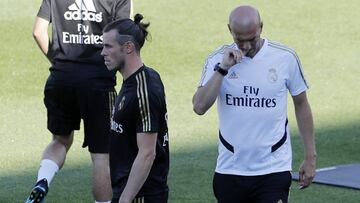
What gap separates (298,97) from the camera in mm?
7055

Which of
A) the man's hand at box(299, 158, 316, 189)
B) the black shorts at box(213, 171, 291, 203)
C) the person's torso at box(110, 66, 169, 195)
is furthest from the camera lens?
the man's hand at box(299, 158, 316, 189)

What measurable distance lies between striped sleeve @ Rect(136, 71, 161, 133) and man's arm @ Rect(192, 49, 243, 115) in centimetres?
48

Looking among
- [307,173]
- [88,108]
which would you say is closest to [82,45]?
[88,108]

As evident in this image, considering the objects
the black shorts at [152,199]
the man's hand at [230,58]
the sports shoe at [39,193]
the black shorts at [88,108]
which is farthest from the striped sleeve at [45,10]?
the black shorts at [152,199]

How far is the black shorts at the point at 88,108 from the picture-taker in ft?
28.8

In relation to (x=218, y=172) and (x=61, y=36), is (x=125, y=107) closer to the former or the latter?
(x=218, y=172)

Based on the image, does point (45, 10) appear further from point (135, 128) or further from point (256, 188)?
point (256, 188)

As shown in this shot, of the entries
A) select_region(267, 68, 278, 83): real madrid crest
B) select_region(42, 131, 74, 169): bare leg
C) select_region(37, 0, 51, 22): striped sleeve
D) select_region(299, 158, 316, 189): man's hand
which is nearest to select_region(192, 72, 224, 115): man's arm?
select_region(267, 68, 278, 83): real madrid crest

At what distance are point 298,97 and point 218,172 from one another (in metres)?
0.75

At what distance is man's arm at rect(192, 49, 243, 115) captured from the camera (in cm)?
670

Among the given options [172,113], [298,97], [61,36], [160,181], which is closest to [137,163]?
[160,181]

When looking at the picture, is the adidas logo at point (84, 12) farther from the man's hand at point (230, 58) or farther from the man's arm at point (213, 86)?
the man's hand at point (230, 58)

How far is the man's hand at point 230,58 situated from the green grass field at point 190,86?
322cm

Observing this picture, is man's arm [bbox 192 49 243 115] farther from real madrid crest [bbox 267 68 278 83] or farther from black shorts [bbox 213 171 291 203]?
black shorts [bbox 213 171 291 203]
